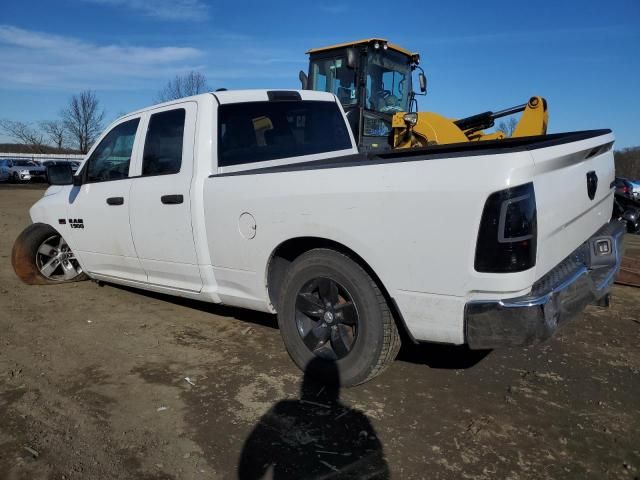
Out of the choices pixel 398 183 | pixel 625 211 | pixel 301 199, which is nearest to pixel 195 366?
pixel 301 199

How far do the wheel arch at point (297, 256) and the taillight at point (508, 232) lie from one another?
627 mm

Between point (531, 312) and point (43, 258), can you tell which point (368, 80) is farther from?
point (531, 312)

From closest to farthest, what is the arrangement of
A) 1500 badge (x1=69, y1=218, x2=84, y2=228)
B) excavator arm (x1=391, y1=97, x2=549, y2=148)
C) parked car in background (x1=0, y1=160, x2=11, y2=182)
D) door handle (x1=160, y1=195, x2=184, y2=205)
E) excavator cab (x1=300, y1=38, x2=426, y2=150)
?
door handle (x1=160, y1=195, x2=184, y2=205) < 1500 badge (x1=69, y1=218, x2=84, y2=228) < excavator arm (x1=391, y1=97, x2=549, y2=148) < excavator cab (x1=300, y1=38, x2=426, y2=150) < parked car in background (x1=0, y1=160, x2=11, y2=182)

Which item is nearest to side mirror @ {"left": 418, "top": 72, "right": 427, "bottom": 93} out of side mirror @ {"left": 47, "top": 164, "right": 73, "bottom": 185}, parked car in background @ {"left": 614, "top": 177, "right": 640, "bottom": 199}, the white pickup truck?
parked car in background @ {"left": 614, "top": 177, "right": 640, "bottom": 199}

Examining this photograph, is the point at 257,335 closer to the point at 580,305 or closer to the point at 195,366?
the point at 195,366

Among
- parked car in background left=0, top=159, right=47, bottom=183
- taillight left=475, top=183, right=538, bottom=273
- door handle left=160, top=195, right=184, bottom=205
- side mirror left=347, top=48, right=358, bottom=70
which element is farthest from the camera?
parked car in background left=0, top=159, right=47, bottom=183

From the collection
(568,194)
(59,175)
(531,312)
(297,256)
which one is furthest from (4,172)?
(531,312)

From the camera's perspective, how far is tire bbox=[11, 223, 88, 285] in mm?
5809

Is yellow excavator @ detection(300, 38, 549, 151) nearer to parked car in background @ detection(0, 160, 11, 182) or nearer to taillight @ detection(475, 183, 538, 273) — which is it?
taillight @ detection(475, 183, 538, 273)

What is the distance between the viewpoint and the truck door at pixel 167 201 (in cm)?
396

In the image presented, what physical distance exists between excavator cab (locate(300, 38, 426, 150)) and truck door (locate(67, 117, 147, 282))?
16.1 ft

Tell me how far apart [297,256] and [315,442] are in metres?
1.29

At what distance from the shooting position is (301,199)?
3154 millimetres

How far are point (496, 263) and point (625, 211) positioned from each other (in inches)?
105
